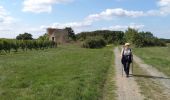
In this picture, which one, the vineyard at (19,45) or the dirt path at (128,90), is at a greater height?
the vineyard at (19,45)

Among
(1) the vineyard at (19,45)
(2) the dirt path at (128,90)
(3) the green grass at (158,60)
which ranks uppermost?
(1) the vineyard at (19,45)

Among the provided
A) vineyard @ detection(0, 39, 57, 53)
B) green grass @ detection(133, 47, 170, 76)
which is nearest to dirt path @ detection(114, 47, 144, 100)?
green grass @ detection(133, 47, 170, 76)

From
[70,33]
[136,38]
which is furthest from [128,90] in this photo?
[70,33]

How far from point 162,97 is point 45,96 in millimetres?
4001

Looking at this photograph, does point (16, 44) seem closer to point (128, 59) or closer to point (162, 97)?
point (128, 59)

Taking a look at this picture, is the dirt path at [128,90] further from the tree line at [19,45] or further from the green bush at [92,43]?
the green bush at [92,43]

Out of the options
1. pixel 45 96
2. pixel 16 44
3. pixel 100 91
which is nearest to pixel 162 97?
pixel 100 91

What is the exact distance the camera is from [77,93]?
13805mm

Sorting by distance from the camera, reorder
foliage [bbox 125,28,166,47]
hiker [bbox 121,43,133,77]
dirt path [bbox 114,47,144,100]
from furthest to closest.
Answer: foliage [bbox 125,28,166,47], hiker [bbox 121,43,133,77], dirt path [bbox 114,47,144,100]

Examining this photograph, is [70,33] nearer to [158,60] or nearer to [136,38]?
[136,38]

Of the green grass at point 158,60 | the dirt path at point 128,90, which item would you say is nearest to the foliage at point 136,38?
the green grass at point 158,60

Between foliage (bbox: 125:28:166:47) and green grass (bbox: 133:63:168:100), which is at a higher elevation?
foliage (bbox: 125:28:166:47)

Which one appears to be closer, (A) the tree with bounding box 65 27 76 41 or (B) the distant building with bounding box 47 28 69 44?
(B) the distant building with bounding box 47 28 69 44

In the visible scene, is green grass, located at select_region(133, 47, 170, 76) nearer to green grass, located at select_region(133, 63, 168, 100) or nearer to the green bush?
green grass, located at select_region(133, 63, 168, 100)
